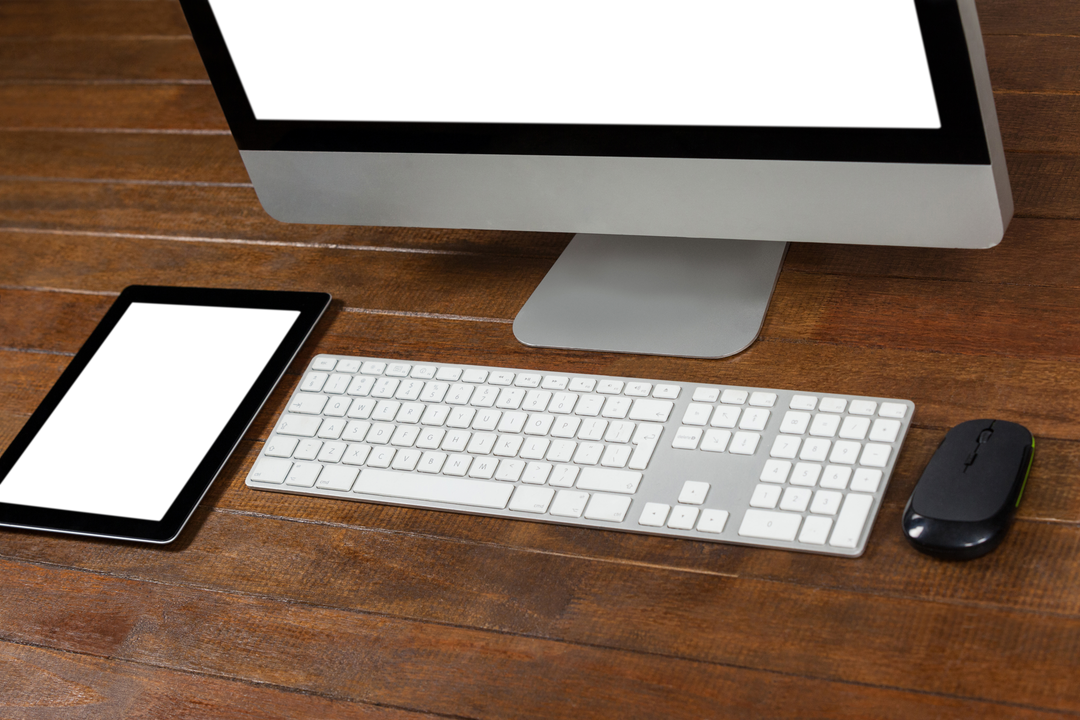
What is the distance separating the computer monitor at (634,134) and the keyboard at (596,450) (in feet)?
0.27

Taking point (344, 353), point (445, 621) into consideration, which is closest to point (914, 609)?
point (445, 621)

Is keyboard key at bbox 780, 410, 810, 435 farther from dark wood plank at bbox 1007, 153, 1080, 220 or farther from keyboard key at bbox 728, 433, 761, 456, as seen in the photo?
dark wood plank at bbox 1007, 153, 1080, 220

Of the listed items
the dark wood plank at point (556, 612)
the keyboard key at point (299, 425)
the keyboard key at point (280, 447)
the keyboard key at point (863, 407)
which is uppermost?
the keyboard key at point (299, 425)

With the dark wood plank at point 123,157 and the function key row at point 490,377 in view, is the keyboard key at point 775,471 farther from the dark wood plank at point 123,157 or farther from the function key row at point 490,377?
the dark wood plank at point 123,157

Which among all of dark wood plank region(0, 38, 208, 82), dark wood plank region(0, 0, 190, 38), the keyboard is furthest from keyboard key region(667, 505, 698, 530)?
dark wood plank region(0, 0, 190, 38)

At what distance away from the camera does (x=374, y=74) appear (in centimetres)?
80

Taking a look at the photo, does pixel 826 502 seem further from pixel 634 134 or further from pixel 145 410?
pixel 145 410

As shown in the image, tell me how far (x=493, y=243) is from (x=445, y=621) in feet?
1.39

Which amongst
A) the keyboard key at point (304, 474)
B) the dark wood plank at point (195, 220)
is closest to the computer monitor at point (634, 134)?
the dark wood plank at point (195, 220)

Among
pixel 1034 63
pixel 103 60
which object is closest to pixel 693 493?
pixel 1034 63

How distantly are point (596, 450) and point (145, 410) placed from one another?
15.9 inches

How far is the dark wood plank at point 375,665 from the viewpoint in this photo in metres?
0.58

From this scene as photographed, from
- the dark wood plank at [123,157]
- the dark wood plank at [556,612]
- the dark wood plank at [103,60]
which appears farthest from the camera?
the dark wood plank at [103,60]

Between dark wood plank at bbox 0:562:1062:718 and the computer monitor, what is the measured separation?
276 mm
